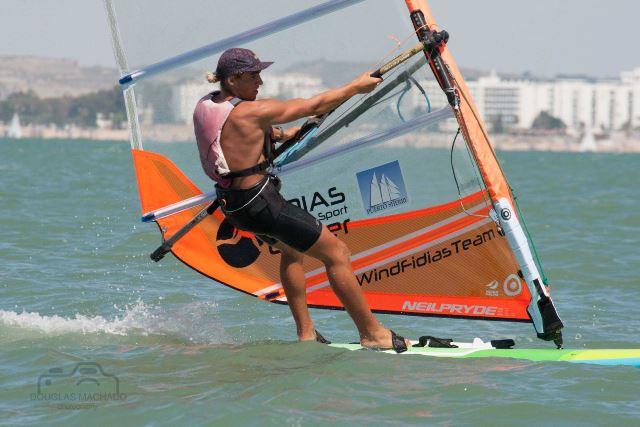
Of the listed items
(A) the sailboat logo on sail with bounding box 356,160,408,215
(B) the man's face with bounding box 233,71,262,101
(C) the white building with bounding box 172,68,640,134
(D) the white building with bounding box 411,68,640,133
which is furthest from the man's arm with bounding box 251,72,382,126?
(D) the white building with bounding box 411,68,640,133

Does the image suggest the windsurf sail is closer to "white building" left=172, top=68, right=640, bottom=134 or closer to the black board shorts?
the black board shorts

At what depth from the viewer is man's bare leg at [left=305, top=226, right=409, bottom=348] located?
543 centimetres

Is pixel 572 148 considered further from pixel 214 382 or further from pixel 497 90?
pixel 214 382

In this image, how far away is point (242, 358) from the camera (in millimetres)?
5609

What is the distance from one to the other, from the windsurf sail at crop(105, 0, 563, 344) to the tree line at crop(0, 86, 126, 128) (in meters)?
106

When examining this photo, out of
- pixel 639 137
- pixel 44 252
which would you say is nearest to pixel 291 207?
pixel 44 252

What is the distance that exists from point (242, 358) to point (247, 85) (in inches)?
54.9

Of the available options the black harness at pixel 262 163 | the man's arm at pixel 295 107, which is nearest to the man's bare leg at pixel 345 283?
the black harness at pixel 262 163

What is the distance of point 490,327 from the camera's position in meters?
6.92

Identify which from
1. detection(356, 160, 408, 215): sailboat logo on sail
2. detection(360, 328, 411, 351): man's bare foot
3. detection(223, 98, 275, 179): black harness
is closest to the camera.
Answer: detection(223, 98, 275, 179): black harness

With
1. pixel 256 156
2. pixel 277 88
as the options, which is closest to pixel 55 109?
pixel 277 88

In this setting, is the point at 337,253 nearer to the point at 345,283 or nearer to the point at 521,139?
the point at 345,283

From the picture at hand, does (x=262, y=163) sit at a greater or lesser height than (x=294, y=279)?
greater

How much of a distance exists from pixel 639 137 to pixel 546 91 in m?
17.3
